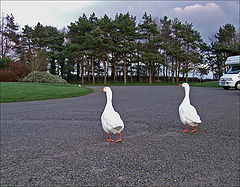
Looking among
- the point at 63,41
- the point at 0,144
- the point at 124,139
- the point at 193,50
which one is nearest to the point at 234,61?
the point at 124,139

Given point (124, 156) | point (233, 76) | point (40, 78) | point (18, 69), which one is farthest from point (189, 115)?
point (18, 69)

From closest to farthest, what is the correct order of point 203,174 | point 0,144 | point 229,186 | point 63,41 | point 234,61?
point 229,186, point 203,174, point 0,144, point 234,61, point 63,41

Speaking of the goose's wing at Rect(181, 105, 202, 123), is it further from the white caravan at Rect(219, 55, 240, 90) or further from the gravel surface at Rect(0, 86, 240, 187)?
the white caravan at Rect(219, 55, 240, 90)

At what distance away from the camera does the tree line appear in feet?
120

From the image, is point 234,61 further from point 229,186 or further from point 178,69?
point 178,69

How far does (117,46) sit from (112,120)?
35293mm

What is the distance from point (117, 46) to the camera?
37.1 metres

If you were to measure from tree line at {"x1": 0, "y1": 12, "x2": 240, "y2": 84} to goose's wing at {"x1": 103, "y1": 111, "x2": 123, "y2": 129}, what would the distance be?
3271 cm

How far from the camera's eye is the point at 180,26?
41.6 metres

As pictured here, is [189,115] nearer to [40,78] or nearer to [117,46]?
[40,78]

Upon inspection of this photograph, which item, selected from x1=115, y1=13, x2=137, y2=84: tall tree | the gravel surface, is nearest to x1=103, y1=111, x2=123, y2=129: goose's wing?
the gravel surface

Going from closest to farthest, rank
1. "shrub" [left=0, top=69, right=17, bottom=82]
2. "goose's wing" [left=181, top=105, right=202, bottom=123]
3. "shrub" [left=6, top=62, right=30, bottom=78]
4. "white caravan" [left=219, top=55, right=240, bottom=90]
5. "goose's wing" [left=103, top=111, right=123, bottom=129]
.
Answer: "goose's wing" [left=103, top=111, right=123, bottom=129] → "goose's wing" [left=181, top=105, right=202, bottom=123] → "white caravan" [left=219, top=55, right=240, bottom=90] → "shrub" [left=0, top=69, right=17, bottom=82] → "shrub" [left=6, top=62, right=30, bottom=78]

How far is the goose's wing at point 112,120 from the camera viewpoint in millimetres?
3254

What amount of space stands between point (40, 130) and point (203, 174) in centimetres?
409
